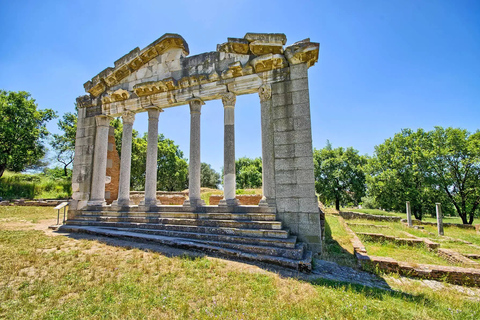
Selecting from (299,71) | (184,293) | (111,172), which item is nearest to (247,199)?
(111,172)

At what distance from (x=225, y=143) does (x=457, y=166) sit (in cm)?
3050

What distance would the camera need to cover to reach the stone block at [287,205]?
7.55 metres

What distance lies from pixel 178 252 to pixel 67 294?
2.74m

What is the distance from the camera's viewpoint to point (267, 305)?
3.88 metres

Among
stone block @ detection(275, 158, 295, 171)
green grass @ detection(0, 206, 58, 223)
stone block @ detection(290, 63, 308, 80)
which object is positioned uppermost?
stone block @ detection(290, 63, 308, 80)

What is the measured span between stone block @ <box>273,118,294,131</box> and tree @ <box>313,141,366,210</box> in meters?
31.3

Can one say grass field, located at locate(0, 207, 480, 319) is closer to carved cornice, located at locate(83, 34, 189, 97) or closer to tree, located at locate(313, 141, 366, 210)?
carved cornice, located at locate(83, 34, 189, 97)

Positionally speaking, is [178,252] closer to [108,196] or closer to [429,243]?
[108,196]

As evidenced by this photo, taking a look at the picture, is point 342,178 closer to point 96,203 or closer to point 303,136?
point 303,136

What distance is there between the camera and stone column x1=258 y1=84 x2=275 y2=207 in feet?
26.3

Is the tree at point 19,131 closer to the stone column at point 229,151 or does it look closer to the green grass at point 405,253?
the stone column at point 229,151

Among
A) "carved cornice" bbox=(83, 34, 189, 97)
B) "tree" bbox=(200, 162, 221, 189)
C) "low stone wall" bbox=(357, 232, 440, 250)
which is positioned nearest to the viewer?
"low stone wall" bbox=(357, 232, 440, 250)

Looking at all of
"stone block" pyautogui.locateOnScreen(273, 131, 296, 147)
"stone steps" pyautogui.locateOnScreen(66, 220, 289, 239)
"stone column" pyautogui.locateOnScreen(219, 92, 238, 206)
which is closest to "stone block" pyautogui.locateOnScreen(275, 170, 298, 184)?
"stone block" pyautogui.locateOnScreen(273, 131, 296, 147)

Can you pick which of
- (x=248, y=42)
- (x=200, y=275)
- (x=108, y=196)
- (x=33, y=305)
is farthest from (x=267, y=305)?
(x=108, y=196)
